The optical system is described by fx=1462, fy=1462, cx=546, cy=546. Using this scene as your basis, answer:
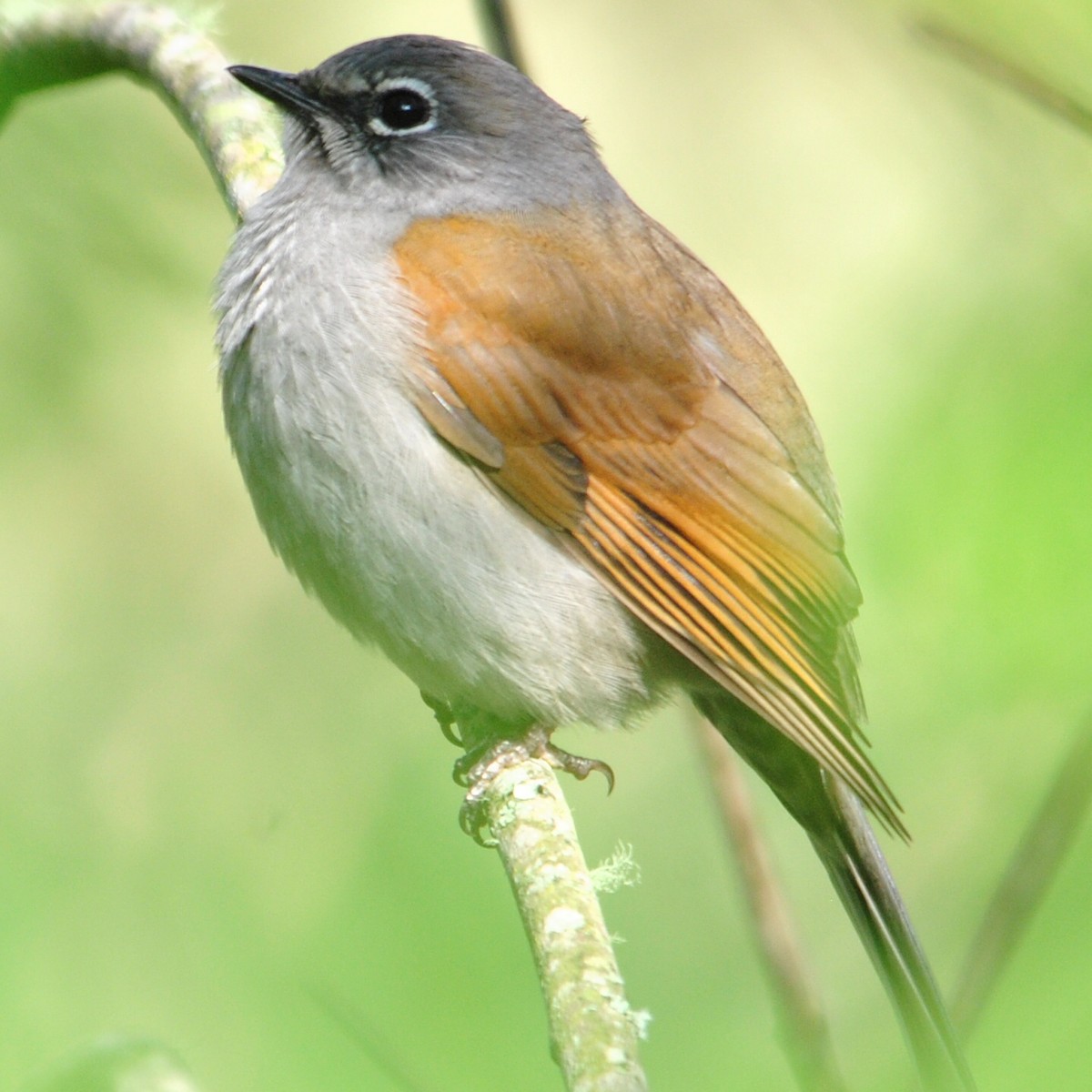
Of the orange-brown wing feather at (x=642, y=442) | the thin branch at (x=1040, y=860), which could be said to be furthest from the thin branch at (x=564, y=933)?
the thin branch at (x=1040, y=860)

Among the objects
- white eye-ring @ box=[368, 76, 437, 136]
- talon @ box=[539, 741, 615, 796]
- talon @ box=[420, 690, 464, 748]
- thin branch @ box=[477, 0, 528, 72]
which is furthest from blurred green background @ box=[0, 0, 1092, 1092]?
thin branch @ box=[477, 0, 528, 72]

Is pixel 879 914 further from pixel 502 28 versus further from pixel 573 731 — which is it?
pixel 502 28

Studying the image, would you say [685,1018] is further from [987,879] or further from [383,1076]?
[383,1076]

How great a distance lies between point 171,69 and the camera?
14.9 feet

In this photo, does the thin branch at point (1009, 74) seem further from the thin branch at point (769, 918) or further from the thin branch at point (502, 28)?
the thin branch at point (769, 918)

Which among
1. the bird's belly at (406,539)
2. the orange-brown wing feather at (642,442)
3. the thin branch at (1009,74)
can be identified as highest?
the thin branch at (1009,74)

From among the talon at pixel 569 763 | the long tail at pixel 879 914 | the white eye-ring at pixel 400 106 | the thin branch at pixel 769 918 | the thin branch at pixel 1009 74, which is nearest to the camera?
the thin branch at pixel 769 918

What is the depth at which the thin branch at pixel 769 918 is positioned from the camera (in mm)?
3061

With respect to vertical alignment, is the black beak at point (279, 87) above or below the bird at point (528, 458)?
above

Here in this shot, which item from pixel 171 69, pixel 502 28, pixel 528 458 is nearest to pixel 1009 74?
pixel 528 458

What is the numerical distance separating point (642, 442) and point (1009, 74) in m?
1.33

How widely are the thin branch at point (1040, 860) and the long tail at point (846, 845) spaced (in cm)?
73

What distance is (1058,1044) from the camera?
1678 millimetres

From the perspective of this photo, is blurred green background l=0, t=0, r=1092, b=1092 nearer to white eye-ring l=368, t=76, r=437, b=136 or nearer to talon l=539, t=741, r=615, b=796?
talon l=539, t=741, r=615, b=796
